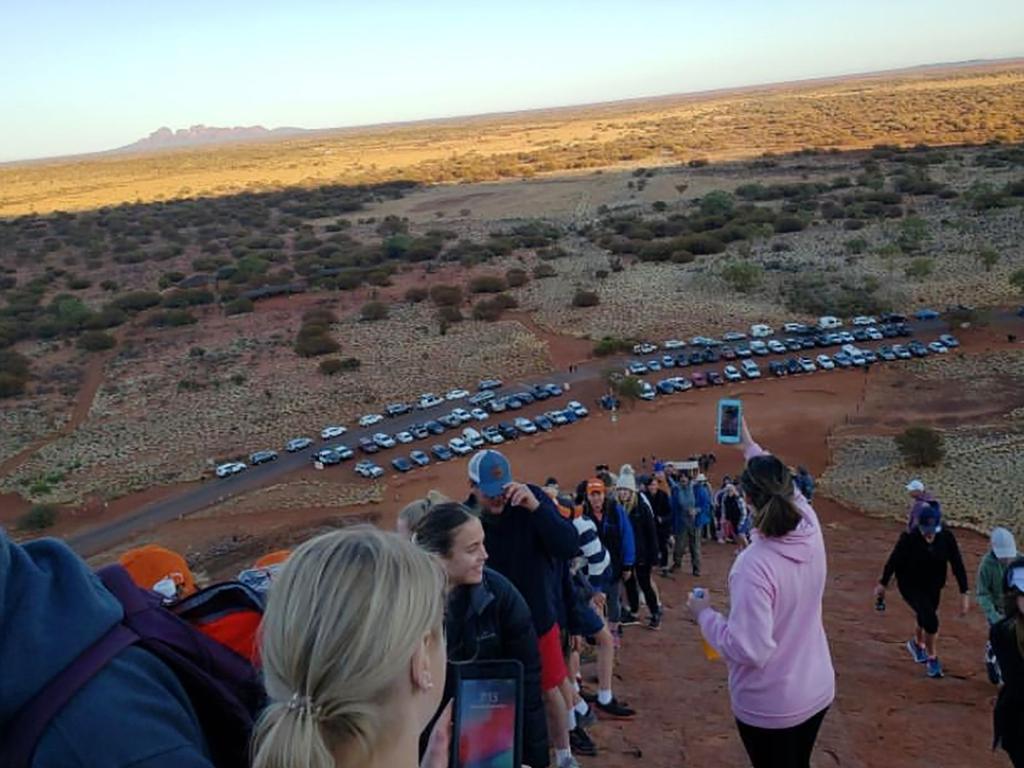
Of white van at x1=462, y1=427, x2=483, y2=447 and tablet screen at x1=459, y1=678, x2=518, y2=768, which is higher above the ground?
tablet screen at x1=459, y1=678, x2=518, y2=768

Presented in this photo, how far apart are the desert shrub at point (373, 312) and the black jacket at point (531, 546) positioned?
3220cm

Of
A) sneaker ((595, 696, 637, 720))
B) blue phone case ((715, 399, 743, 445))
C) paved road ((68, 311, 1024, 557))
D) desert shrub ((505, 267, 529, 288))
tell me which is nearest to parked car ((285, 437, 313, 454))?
paved road ((68, 311, 1024, 557))

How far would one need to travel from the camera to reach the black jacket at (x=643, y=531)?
745 centimetres

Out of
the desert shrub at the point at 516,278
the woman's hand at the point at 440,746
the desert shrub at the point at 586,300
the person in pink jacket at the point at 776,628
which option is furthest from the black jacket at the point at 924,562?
the desert shrub at the point at 516,278

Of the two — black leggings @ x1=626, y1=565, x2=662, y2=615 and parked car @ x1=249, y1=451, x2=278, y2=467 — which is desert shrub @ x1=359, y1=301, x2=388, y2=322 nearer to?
parked car @ x1=249, y1=451, x2=278, y2=467

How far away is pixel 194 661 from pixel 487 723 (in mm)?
1265

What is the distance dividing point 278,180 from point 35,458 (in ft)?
255

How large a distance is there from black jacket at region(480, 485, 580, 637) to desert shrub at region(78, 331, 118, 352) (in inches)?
1408

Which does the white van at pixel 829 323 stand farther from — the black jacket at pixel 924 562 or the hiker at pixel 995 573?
the hiker at pixel 995 573

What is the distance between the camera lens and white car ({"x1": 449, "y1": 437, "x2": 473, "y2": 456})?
23000mm

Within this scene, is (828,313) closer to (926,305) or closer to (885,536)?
(926,305)

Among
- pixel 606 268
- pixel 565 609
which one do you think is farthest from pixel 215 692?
pixel 606 268

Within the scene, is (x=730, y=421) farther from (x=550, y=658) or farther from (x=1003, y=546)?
(x=1003, y=546)

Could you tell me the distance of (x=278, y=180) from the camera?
97.8m
